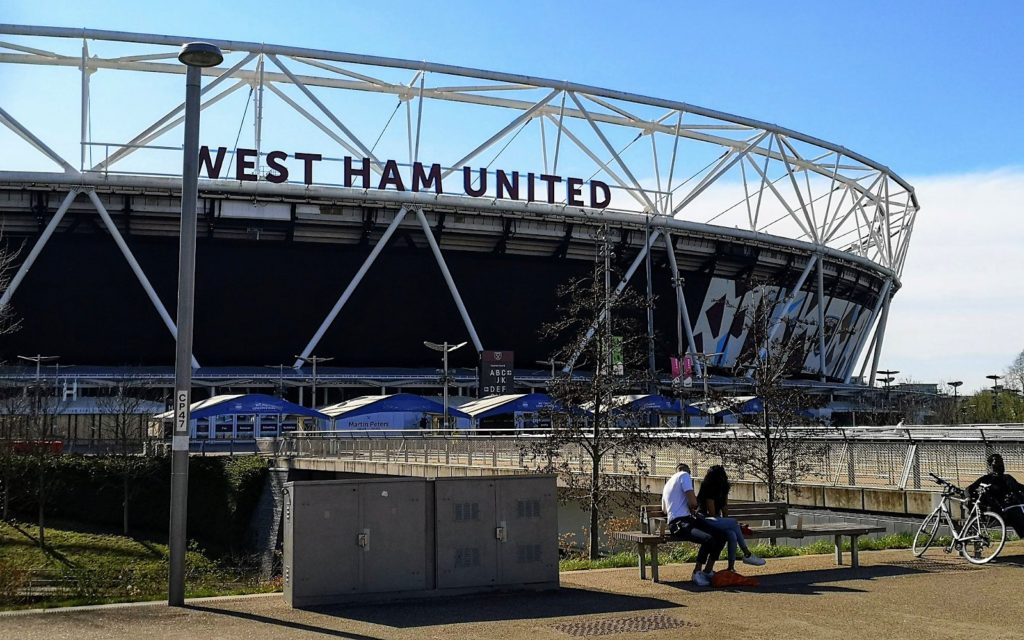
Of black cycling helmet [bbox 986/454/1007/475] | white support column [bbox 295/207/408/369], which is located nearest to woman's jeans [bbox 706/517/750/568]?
black cycling helmet [bbox 986/454/1007/475]

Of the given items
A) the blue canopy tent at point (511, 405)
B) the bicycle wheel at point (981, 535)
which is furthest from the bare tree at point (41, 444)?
the bicycle wheel at point (981, 535)

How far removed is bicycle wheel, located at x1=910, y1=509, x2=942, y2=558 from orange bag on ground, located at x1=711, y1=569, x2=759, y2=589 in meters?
3.35

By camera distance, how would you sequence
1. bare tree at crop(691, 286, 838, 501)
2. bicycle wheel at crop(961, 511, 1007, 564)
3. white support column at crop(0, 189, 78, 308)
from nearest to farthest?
bicycle wheel at crop(961, 511, 1007, 564), bare tree at crop(691, 286, 838, 501), white support column at crop(0, 189, 78, 308)

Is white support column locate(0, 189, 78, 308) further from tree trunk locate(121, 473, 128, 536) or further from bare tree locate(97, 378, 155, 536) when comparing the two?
tree trunk locate(121, 473, 128, 536)

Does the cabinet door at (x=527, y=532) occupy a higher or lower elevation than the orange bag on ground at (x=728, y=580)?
higher

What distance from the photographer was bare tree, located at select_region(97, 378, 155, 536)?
39844mm

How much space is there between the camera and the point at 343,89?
61.3 meters

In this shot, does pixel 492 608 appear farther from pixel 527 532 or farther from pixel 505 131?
pixel 505 131

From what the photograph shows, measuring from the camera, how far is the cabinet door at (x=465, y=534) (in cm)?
1151

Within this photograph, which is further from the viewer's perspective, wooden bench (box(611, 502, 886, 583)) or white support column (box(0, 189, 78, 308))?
white support column (box(0, 189, 78, 308))

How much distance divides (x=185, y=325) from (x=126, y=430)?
124 feet

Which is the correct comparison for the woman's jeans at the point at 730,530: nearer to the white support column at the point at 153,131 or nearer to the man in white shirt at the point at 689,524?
the man in white shirt at the point at 689,524

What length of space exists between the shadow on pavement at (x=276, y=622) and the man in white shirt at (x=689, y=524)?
433 cm

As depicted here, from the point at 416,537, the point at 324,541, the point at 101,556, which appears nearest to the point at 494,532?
the point at 416,537
